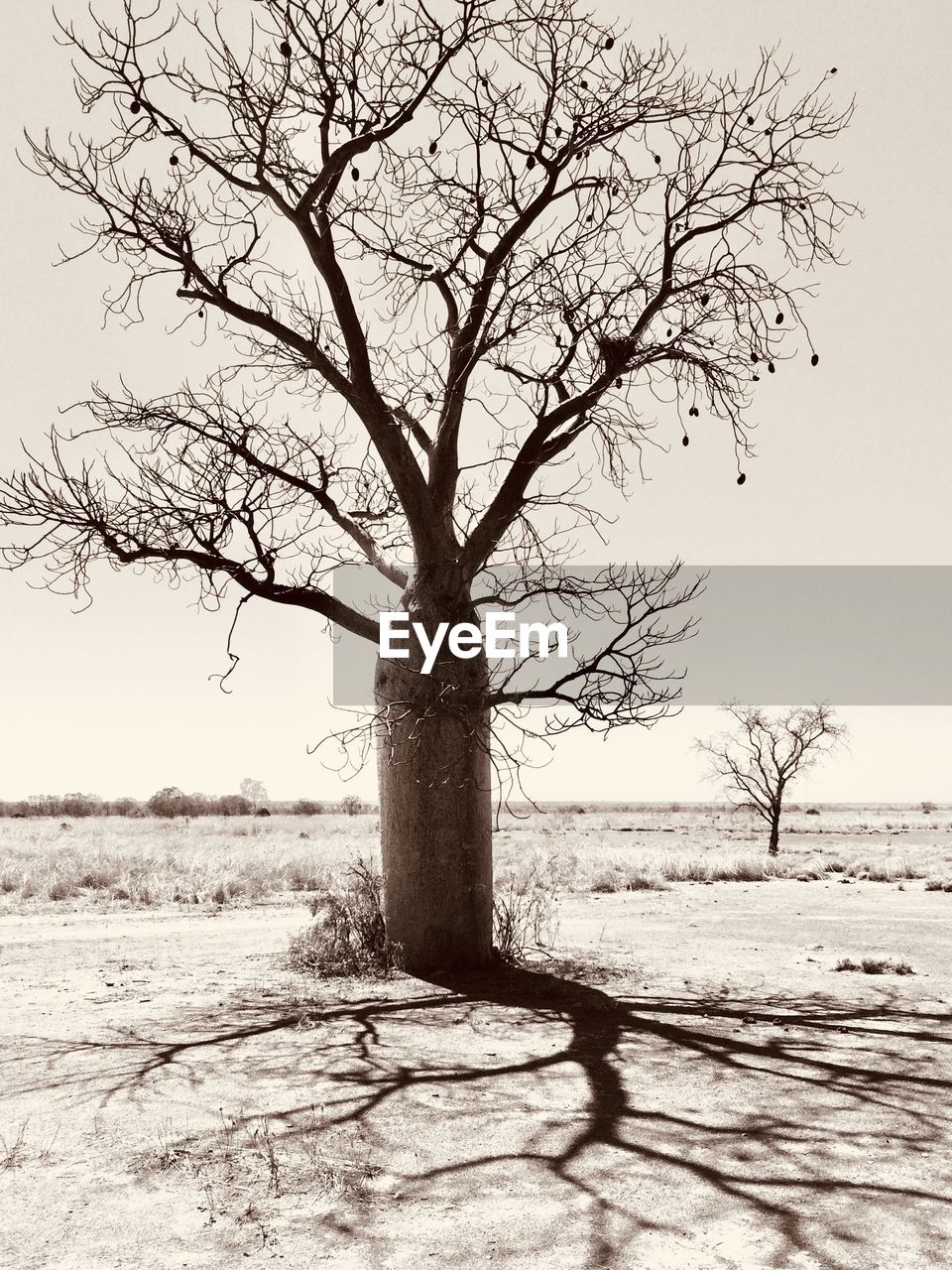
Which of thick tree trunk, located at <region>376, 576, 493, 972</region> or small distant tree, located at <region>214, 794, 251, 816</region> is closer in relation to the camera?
thick tree trunk, located at <region>376, 576, 493, 972</region>

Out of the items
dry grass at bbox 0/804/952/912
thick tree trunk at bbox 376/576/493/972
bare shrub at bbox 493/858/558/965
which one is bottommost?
dry grass at bbox 0/804/952/912

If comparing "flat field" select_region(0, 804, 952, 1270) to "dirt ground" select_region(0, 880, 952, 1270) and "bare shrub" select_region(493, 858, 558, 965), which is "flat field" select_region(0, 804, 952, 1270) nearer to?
"dirt ground" select_region(0, 880, 952, 1270)

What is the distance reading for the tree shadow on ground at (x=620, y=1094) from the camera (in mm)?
3904

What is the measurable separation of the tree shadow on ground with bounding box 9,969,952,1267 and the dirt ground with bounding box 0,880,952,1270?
2 cm

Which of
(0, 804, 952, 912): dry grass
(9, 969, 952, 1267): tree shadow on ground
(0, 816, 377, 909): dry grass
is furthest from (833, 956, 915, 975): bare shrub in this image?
(0, 816, 377, 909): dry grass

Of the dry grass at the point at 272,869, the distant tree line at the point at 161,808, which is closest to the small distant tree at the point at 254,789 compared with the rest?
the distant tree line at the point at 161,808

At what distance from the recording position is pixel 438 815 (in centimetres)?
840

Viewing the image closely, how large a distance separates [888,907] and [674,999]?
7601 mm

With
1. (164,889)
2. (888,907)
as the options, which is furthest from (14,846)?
(888,907)

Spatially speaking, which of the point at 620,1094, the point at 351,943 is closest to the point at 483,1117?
the point at 620,1094

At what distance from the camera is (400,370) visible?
30.8 feet

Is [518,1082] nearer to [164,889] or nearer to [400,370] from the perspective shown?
[400,370]

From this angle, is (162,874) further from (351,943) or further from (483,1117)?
(483,1117)

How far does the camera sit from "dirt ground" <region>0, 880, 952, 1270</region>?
3.67 metres
